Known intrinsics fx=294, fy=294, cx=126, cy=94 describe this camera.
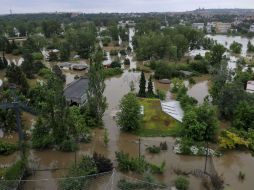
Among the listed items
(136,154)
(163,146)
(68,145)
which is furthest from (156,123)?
(68,145)

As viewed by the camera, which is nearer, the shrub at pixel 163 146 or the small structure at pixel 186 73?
the shrub at pixel 163 146

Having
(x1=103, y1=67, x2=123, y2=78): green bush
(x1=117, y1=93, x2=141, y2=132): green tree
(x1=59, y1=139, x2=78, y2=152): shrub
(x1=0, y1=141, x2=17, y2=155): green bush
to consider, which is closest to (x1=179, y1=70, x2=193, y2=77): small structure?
(x1=103, y1=67, x2=123, y2=78): green bush

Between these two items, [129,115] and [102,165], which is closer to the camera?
[102,165]

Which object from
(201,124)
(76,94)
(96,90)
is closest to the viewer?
(201,124)

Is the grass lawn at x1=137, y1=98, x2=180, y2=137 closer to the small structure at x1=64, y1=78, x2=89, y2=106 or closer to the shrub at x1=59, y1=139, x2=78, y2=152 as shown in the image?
the shrub at x1=59, y1=139, x2=78, y2=152

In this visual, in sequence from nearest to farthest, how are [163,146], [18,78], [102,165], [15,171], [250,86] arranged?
1. [15,171]
2. [102,165]
3. [163,146]
4. [18,78]
5. [250,86]

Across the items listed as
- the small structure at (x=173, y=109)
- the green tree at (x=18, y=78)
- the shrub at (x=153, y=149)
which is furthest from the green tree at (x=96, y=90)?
the green tree at (x=18, y=78)

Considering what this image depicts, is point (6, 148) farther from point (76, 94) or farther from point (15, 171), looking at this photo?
point (76, 94)

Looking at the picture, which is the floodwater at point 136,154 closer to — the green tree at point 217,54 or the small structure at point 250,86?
the small structure at point 250,86
